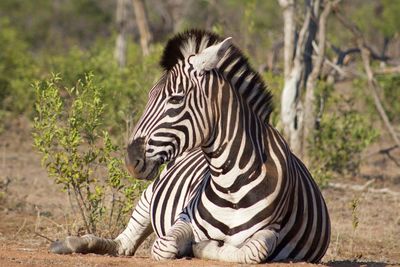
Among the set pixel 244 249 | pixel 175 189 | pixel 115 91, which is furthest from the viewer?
pixel 115 91

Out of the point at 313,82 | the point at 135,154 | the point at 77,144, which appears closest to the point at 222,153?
the point at 135,154

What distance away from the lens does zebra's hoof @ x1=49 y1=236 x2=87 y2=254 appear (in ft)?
18.5

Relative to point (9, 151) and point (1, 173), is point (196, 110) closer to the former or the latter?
point (1, 173)

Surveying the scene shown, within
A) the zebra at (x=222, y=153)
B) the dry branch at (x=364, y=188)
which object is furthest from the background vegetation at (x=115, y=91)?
the zebra at (x=222, y=153)

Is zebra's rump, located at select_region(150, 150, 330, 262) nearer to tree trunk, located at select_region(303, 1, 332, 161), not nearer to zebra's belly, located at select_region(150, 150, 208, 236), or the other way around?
zebra's belly, located at select_region(150, 150, 208, 236)

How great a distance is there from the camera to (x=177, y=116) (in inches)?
210

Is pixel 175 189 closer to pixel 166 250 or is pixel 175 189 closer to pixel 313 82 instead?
pixel 166 250

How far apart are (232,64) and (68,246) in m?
1.42

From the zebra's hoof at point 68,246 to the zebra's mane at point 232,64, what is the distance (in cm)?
114

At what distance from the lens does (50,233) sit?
310 inches

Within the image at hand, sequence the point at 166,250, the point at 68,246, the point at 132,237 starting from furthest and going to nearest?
the point at 132,237, the point at 68,246, the point at 166,250

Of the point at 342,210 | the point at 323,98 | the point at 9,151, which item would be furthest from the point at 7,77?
the point at 342,210

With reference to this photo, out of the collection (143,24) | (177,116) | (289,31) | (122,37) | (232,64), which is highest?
(143,24)

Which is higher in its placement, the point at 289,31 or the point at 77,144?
the point at 289,31
